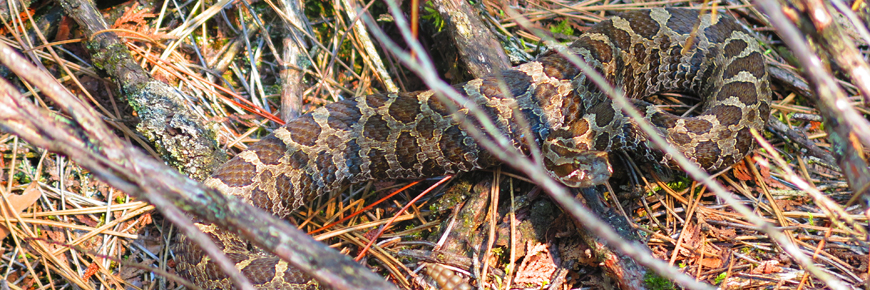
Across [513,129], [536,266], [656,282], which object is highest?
[513,129]

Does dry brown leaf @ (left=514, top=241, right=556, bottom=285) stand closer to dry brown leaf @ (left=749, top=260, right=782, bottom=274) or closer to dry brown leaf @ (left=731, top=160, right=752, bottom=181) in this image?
dry brown leaf @ (left=749, top=260, right=782, bottom=274)

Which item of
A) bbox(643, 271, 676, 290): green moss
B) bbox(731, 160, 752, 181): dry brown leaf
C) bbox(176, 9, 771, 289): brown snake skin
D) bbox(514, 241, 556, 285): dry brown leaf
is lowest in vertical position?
bbox(514, 241, 556, 285): dry brown leaf

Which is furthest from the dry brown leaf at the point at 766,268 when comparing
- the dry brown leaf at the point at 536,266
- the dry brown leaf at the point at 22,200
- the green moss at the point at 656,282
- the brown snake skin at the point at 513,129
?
the dry brown leaf at the point at 22,200

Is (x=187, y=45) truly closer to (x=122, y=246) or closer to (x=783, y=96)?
(x=122, y=246)

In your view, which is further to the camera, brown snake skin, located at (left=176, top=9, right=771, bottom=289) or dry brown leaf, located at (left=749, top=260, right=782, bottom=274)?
brown snake skin, located at (left=176, top=9, right=771, bottom=289)

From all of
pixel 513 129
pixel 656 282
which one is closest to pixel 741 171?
pixel 656 282

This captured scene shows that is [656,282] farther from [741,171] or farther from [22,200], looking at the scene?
[22,200]

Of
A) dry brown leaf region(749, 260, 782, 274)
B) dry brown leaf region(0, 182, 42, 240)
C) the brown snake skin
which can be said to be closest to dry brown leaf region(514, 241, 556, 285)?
the brown snake skin

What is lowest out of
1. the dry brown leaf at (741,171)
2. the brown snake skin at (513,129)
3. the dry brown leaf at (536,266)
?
the dry brown leaf at (536,266)

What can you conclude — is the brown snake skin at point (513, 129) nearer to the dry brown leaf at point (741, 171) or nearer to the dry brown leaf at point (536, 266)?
the dry brown leaf at point (741, 171)

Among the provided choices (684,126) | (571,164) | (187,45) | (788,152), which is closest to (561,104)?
(571,164)
